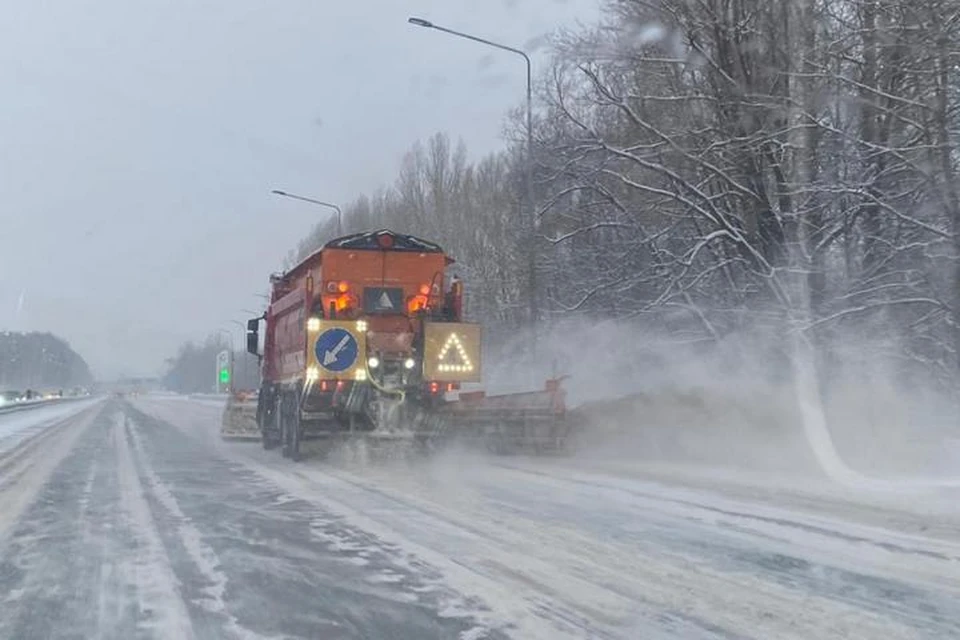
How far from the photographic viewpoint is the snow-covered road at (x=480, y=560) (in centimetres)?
684

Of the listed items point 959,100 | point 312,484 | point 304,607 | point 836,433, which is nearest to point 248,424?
point 312,484

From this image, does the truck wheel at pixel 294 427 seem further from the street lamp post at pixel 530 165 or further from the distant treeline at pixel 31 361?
the distant treeline at pixel 31 361

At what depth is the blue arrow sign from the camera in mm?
17766

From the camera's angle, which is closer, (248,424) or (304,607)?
(304,607)

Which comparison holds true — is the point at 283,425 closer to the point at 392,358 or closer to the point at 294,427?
the point at 294,427

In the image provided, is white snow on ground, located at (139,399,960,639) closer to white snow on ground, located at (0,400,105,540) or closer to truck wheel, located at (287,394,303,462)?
white snow on ground, located at (0,400,105,540)

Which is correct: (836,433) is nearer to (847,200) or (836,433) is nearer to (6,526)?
(847,200)

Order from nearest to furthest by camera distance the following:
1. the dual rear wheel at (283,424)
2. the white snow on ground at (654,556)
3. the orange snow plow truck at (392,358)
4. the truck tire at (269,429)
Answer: the white snow on ground at (654,556), the orange snow plow truck at (392,358), the dual rear wheel at (283,424), the truck tire at (269,429)

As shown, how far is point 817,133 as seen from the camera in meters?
18.3

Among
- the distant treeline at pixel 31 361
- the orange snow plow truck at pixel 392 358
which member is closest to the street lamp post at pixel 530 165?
the orange snow plow truck at pixel 392 358

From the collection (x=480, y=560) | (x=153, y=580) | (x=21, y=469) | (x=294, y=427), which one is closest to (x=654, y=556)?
(x=480, y=560)

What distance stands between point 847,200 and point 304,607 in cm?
1363

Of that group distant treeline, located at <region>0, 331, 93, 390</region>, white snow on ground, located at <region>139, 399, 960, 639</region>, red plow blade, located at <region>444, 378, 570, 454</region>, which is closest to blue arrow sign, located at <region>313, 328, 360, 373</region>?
red plow blade, located at <region>444, 378, 570, 454</region>

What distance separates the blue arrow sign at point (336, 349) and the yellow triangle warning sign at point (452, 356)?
143cm
